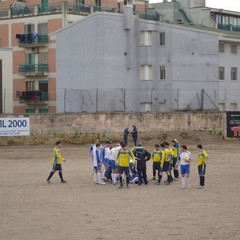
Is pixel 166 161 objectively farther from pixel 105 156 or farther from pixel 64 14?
pixel 64 14

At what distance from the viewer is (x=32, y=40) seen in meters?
70.4

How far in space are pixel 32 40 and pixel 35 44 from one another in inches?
18.9

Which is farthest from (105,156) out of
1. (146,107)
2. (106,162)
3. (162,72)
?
(162,72)

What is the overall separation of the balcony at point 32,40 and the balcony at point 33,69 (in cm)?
190

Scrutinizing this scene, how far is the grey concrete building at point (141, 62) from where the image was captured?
63.9 meters

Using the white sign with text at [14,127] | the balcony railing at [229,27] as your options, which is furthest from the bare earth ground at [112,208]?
the balcony railing at [229,27]

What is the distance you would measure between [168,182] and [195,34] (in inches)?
1324

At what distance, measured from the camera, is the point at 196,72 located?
65000mm

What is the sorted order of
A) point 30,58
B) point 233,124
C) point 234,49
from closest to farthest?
1. point 233,124
2. point 234,49
3. point 30,58

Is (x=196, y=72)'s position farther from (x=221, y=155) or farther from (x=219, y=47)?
(x=221, y=155)

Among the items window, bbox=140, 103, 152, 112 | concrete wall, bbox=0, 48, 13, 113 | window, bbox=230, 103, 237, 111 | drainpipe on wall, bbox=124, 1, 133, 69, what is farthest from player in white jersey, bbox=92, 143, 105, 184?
window, bbox=230, 103, 237, 111

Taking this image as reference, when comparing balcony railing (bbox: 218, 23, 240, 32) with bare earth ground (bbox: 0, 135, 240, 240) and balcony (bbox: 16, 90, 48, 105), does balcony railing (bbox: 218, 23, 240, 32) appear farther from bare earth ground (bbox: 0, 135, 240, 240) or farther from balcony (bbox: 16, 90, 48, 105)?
bare earth ground (bbox: 0, 135, 240, 240)

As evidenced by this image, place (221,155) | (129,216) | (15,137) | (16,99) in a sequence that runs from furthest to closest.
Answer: (16,99), (15,137), (221,155), (129,216)

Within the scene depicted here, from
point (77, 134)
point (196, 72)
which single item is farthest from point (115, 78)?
point (77, 134)
